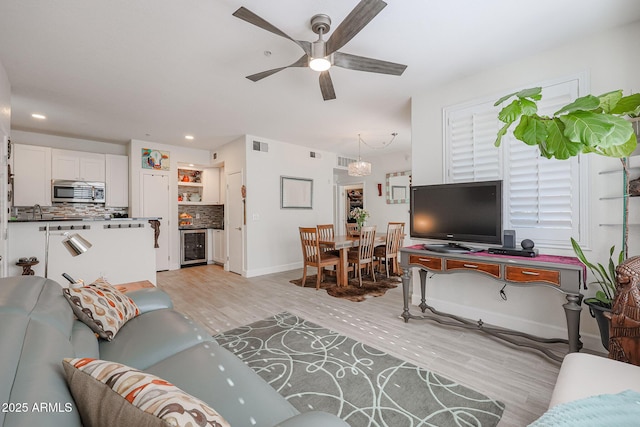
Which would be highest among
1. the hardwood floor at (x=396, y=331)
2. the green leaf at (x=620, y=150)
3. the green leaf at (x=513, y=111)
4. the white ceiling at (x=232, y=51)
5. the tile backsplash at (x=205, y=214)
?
the white ceiling at (x=232, y=51)

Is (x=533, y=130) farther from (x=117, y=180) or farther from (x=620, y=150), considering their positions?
(x=117, y=180)

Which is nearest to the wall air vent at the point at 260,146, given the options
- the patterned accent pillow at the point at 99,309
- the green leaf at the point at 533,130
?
the patterned accent pillow at the point at 99,309

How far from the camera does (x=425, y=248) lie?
2896mm

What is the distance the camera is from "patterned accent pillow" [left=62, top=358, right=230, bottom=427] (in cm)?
60

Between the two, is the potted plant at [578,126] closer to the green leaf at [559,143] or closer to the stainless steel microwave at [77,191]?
the green leaf at [559,143]

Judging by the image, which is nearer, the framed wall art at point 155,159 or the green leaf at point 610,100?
the green leaf at point 610,100

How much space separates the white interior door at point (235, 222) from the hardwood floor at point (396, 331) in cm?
65

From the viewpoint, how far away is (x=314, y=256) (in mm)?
4508

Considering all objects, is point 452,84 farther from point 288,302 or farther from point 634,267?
point 288,302

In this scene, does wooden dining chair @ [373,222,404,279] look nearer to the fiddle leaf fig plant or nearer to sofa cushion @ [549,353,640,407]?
the fiddle leaf fig plant

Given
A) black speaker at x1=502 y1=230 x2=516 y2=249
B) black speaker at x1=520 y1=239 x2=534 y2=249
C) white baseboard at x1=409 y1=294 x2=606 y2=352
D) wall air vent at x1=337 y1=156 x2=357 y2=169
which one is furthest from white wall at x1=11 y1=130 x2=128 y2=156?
black speaker at x1=520 y1=239 x2=534 y2=249

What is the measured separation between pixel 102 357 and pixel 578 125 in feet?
8.78

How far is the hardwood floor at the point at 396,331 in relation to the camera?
189 centimetres

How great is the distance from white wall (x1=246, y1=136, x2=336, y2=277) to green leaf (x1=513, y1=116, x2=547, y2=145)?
14.2ft
